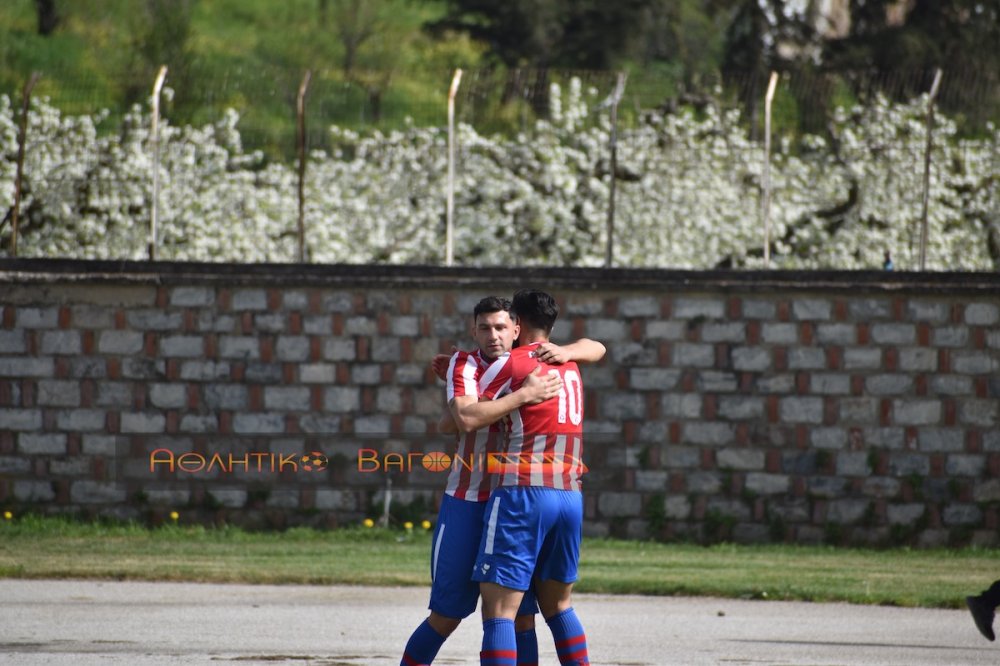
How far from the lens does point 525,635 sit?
6613 mm

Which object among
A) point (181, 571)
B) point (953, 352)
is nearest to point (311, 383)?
point (181, 571)

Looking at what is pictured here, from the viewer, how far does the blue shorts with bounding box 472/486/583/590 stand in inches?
→ 240

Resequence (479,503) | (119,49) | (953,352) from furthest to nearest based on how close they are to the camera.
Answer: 1. (119,49)
2. (953,352)
3. (479,503)

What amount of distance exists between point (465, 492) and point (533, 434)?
40cm

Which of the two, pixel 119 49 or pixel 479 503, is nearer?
pixel 479 503

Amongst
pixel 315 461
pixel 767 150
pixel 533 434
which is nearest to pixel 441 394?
pixel 315 461

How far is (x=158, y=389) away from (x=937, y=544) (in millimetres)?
7570

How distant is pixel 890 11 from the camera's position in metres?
38.4

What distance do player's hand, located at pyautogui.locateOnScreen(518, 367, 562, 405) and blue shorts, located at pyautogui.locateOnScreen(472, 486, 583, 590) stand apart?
384 millimetres

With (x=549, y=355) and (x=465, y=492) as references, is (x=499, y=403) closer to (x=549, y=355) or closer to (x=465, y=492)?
(x=549, y=355)

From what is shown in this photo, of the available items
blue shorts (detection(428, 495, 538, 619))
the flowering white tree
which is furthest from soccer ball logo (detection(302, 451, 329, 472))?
blue shorts (detection(428, 495, 538, 619))

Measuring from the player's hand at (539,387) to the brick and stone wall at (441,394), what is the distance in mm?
7385

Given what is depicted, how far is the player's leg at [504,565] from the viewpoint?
6.09 m

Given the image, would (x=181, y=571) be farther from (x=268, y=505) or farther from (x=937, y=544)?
(x=937, y=544)
